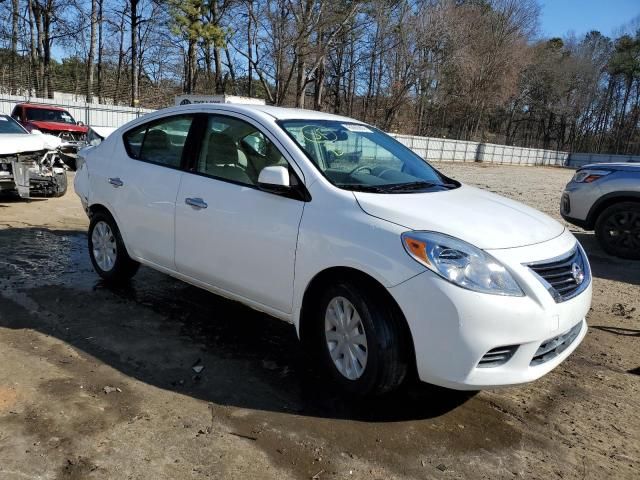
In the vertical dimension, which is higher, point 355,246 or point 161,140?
point 161,140

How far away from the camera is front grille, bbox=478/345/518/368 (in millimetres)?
2869

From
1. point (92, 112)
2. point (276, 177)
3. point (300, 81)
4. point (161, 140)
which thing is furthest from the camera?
point (300, 81)

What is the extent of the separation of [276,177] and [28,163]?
7.32 m

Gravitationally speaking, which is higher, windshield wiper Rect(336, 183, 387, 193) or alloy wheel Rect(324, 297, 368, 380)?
windshield wiper Rect(336, 183, 387, 193)

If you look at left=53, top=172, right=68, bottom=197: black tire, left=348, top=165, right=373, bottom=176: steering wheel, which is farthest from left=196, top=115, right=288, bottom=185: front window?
left=53, top=172, right=68, bottom=197: black tire

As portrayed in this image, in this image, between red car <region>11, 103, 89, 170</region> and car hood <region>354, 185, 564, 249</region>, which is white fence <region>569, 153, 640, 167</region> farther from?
car hood <region>354, 185, 564, 249</region>

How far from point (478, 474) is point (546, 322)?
0.84 metres

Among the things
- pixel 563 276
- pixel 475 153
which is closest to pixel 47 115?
pixel 563 276

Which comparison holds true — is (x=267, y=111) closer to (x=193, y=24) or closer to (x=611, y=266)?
(x=611, y=266)

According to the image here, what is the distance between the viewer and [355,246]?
3.07 meters

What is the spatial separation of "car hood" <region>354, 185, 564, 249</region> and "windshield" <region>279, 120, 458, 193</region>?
203 mm

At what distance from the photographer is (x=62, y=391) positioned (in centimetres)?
324

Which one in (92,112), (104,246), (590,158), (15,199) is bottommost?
(15,199)

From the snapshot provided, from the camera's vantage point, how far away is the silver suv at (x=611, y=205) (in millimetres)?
7426
